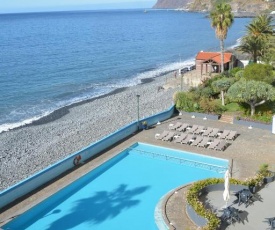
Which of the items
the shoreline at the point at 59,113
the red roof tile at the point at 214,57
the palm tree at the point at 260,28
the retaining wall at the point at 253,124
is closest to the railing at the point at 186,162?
the retaining wall at the point at 253,124

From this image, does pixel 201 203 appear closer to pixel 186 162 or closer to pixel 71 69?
pixel 186 162

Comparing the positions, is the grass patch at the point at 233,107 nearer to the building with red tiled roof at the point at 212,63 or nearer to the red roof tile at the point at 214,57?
the building with red tiled roof at the point at 212,63

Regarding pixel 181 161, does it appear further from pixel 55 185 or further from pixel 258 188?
pixel 55 185

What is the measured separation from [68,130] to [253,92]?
15.5 metres

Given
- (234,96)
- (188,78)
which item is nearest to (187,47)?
(188,78)

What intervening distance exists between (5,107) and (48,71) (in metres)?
18.9

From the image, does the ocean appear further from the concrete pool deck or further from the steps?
the steps

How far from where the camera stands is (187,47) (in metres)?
86.5

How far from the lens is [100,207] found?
17.5 metres

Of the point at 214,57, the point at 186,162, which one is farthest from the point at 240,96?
the point at 214,57

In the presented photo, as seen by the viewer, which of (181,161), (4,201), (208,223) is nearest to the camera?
(208,223)

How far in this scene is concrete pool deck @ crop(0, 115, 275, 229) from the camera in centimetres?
1714

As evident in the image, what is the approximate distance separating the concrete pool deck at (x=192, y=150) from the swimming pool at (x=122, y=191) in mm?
469

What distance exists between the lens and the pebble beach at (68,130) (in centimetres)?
2436
